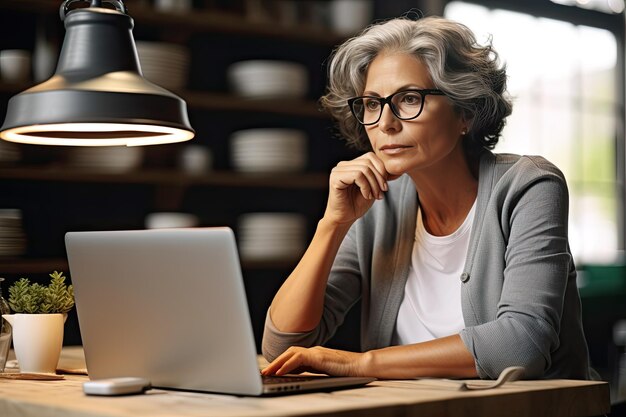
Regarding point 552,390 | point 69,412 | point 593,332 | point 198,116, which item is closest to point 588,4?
point 593,332

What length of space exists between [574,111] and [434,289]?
166 inches

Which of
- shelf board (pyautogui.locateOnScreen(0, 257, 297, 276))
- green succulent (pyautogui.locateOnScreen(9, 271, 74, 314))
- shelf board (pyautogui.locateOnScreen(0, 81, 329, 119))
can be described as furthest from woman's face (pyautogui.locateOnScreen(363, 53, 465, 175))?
shelf board (pyautogui.locateOnScreen(0, 257, 297, 276))

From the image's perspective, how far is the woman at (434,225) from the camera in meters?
1.94

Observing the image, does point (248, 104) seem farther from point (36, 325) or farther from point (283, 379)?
point (283, 379)

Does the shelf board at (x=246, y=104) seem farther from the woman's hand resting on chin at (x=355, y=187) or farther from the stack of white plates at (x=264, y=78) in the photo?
the woman's hand resting on chin at (x=355, y=187)

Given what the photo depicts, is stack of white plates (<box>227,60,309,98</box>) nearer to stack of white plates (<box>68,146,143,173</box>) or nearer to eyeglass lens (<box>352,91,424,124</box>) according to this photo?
stack of white plates (<box>68,146,143,173</box>)

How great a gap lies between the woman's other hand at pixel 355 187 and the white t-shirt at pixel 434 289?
0.18m

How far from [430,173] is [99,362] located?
94cm

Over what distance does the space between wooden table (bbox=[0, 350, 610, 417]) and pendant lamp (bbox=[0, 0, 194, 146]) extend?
0.47 metres

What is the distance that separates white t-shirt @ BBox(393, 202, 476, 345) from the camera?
2.14 m

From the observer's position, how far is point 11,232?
3256 mm

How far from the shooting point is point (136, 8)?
3537mm

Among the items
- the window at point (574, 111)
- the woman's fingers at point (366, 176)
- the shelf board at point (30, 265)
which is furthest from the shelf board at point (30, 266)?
the window at point (574, 111)

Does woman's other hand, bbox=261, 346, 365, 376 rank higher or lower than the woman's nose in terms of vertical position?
lower
